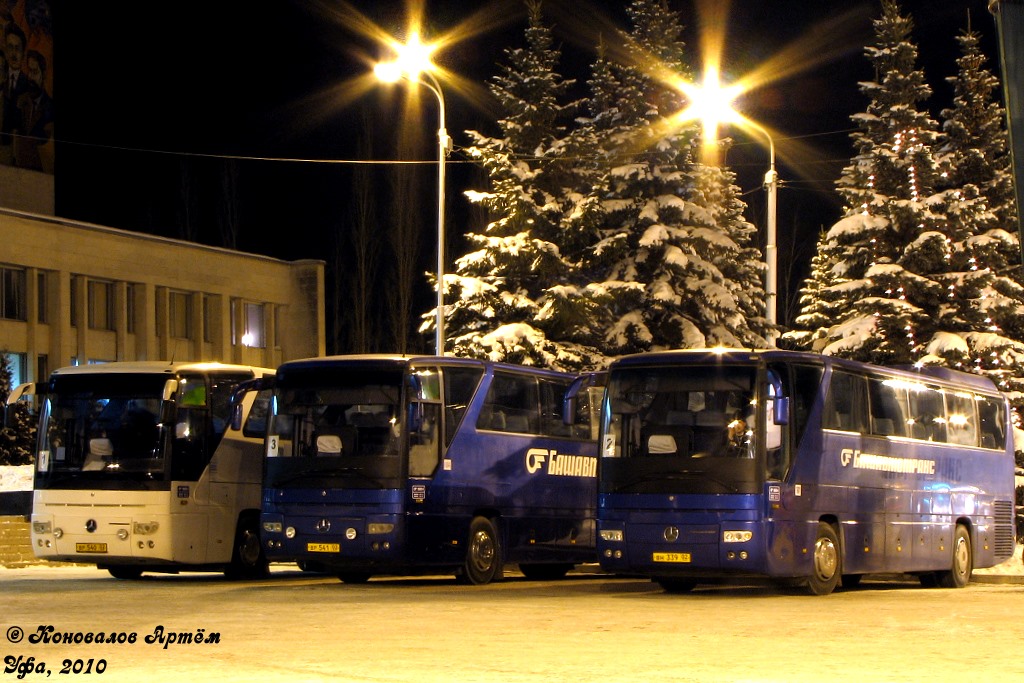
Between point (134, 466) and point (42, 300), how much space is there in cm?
3639

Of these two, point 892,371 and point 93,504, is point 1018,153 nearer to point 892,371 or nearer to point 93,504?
point 892,371

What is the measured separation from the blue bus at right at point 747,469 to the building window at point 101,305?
139 feet

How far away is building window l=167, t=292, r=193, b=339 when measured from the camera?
65.4 m

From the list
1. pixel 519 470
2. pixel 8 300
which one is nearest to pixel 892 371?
pixel 519 470

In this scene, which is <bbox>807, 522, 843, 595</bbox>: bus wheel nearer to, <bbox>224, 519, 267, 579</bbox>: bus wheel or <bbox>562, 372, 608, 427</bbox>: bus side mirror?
<bbox>562, 372, 608, 427</bbox>: bus side mirror

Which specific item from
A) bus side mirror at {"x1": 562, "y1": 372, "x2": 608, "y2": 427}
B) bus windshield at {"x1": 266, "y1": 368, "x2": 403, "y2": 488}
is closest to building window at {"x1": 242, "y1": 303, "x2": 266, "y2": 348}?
bus windshield at {"x1": 266, "y1": 368, "x2": 403, "y2": 488}

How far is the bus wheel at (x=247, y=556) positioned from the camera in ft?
85.5

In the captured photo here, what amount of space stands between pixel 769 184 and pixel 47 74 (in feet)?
130

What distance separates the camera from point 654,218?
36406 millimetres

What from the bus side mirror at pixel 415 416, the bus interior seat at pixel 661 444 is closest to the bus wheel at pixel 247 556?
the bus side mirror at pixel 415 416

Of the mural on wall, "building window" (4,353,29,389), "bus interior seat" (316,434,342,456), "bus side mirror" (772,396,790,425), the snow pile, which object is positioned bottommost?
the snow pile

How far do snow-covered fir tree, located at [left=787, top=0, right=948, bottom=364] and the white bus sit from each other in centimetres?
1408

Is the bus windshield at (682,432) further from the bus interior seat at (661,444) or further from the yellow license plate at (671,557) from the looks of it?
the yellow license plate at (671,557)

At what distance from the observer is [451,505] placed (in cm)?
2384
